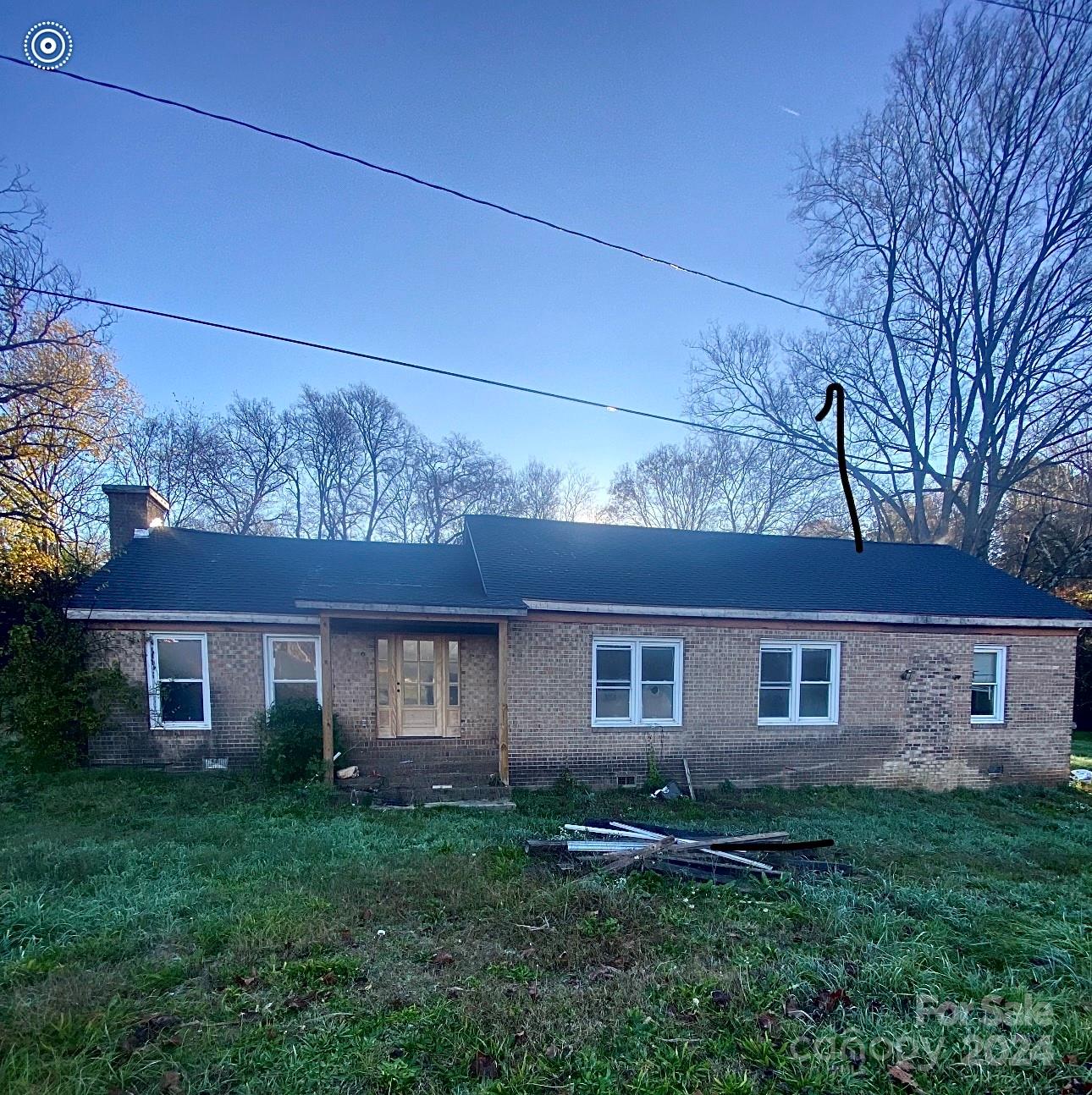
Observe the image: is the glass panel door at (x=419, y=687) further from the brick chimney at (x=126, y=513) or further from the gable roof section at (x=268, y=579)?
the brick chimney at (x=126, y=513)

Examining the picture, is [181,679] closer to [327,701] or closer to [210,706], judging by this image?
[210,706]

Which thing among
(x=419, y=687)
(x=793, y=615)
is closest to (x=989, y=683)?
(x=793, y=615)

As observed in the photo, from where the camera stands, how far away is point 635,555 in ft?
39.2

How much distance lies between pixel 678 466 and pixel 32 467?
2782 cm

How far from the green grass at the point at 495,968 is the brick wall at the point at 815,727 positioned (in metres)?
2.94

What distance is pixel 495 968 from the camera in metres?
3.79

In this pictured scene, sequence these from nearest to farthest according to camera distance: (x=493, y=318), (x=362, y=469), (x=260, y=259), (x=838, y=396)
Answer: (x=838, y=396) → (x=260, y=259) → (x=493, y=318) → (x=362, y=469)

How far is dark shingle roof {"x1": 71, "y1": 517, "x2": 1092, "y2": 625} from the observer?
30.9 feet

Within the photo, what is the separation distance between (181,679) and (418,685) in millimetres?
4048

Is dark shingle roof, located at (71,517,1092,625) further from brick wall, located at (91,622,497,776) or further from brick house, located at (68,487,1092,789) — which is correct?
brick wall, located at (91,622,497,776)

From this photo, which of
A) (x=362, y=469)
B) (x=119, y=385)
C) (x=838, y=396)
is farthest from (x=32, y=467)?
(x=838, y=396)

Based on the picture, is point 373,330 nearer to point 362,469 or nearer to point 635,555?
point 635,555

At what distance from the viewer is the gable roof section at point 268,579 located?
883 cm

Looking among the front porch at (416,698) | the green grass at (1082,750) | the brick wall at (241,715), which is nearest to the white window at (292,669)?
the brick wall at (241,715)
